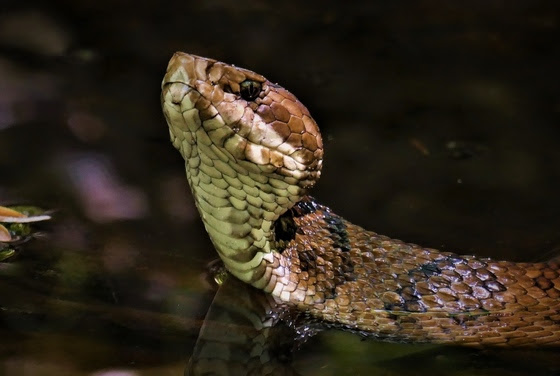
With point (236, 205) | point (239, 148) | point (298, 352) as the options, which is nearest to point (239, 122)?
point (239, 148)

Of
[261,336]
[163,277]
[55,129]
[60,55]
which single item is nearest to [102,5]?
[60,55]

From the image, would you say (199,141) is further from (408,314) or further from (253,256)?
(408,314)

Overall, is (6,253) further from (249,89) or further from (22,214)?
(249,89)

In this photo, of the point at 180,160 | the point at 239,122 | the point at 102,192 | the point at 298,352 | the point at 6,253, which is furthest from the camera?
the point at 180,160

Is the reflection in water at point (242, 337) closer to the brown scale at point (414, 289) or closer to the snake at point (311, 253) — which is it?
the snake at point (311, 253)

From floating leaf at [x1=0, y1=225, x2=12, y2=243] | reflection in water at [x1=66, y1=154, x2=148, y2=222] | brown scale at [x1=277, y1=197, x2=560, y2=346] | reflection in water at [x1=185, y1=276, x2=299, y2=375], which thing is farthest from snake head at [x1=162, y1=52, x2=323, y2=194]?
floating leaf at [x1=0, y1=225, x2=12, y2=243]

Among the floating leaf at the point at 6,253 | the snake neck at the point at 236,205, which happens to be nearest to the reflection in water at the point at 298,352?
the snake neck at the point at 236,205

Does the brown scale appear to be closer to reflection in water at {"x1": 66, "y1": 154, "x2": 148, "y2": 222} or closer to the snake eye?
the snake eye
